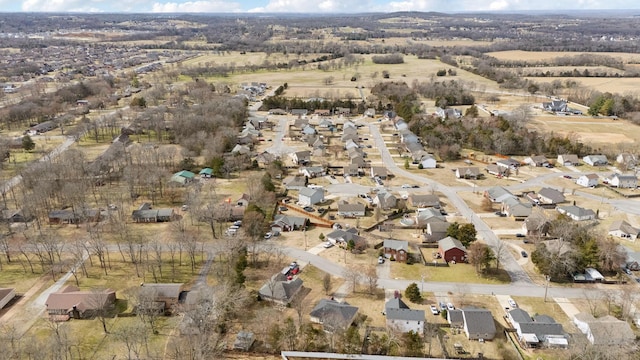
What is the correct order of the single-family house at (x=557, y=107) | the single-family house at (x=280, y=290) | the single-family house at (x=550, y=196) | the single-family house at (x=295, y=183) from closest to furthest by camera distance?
the single-family house at (x=280, y=290)
the single-family house at (x=550, y=196)
the single-family house at (x=295, y=183)
the single-family house at (x=557, y=107)

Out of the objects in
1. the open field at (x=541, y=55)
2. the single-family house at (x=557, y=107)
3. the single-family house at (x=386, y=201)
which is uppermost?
the open field at (x=541, y=55)

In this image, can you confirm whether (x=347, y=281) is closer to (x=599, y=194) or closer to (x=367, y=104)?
(x=599, y=194)

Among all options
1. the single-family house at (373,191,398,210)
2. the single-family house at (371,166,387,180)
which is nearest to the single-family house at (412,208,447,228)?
the single-family house at (373,191,398,210)

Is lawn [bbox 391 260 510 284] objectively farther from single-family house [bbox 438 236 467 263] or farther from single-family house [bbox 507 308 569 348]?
single-family house [bbox 507 308 569 348]

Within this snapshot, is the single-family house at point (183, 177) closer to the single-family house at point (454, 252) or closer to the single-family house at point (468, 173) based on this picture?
the single-family house at point (454, 252)

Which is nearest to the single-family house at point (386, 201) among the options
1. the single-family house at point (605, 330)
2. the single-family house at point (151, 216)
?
the single-family house at point (605, 330)

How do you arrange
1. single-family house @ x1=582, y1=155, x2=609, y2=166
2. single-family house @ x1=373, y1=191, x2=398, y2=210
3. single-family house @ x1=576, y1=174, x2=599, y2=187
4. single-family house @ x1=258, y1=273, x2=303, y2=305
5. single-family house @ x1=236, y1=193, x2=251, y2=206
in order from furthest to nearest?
1. single-family house @ x1=582, y1=155, x2=609, y2=166
2. single-family house @ x1=576, y1=174, x2=599, y2=187
3. single-family house @ x1=236, y1=193, x2=251, y2=206
4. single-family house @ x1=373, y1=191, x2=398, y2=210
5. single-family house @ x1=258, y1=273, x2=303, y2=305
